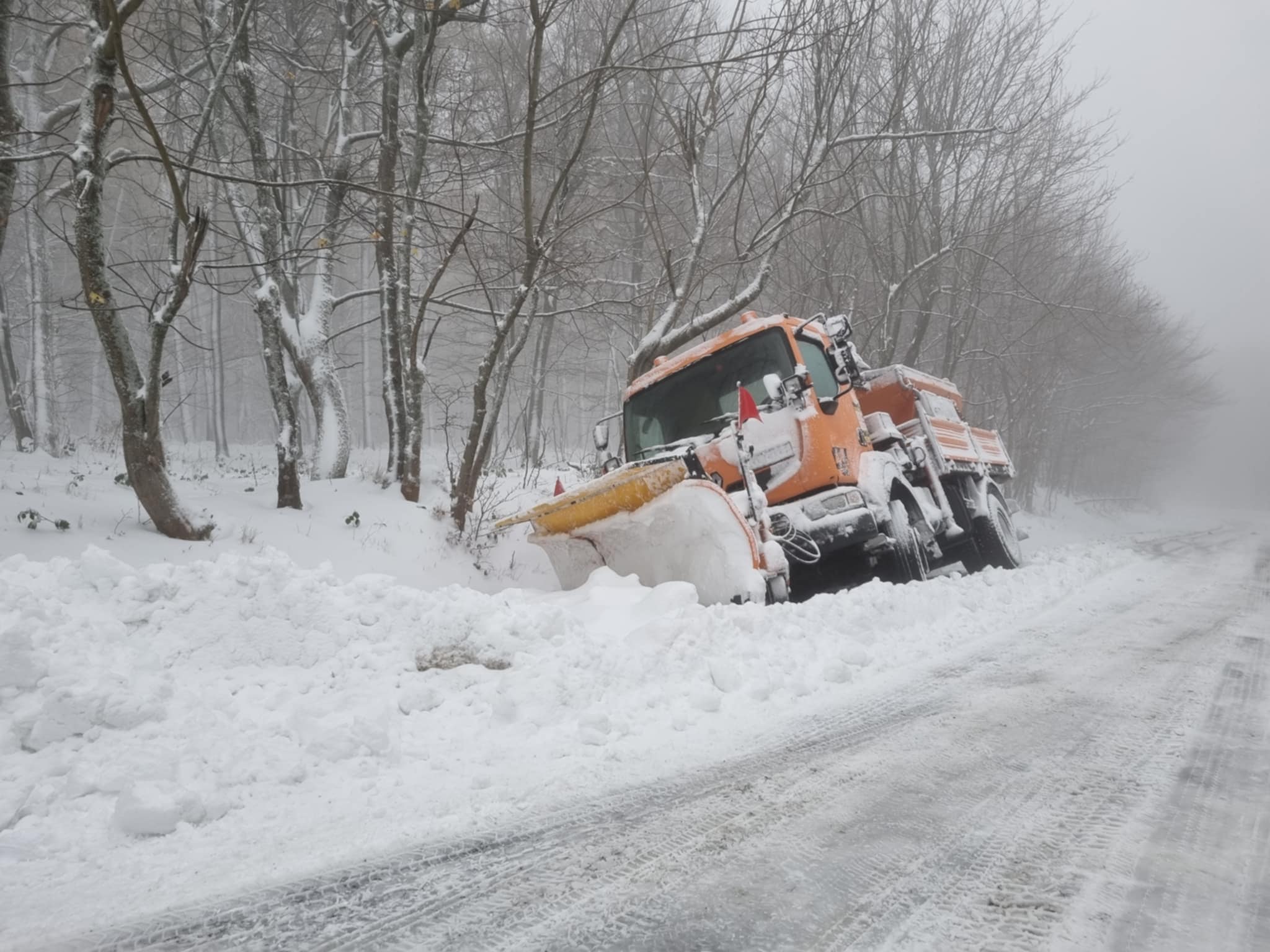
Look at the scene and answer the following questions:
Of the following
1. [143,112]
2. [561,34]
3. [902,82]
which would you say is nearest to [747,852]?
[143,112]

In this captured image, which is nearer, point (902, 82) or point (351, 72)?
point (351, 72)

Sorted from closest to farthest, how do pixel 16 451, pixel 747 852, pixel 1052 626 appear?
pixel 747 852 < pixel 1052 626 < pixel 16 451

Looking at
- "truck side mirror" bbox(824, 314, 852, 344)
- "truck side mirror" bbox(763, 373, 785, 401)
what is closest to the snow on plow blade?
"truck side mirror" bbox(763, 373, 785, 401)

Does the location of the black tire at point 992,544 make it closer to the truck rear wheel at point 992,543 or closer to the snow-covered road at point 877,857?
the truck rear wheel at point 992,543

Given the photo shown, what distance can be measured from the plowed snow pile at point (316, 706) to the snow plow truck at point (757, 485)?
0.70 metres

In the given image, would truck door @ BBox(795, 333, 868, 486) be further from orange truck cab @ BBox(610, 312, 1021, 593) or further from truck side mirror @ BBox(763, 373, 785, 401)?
truck side mirror @ BBox(763, 373, 785, 401)

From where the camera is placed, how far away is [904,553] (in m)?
6.00

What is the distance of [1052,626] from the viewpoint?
200 inches

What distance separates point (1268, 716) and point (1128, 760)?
1.06m

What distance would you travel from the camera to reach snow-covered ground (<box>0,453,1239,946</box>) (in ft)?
6.58

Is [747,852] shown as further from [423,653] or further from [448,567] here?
[448,567]

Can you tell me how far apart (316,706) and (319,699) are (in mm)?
114

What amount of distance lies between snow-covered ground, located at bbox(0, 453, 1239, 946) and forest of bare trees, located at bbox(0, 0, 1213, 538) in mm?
2574

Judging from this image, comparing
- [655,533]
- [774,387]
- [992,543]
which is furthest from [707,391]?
[992,543]
